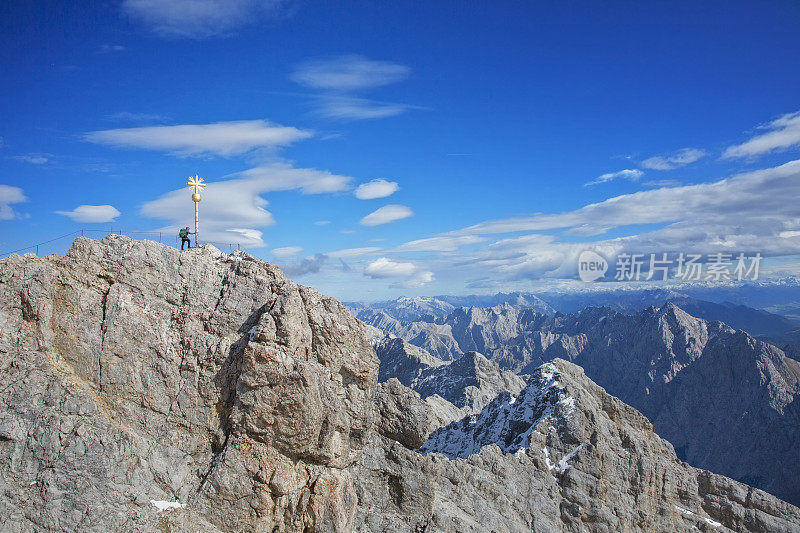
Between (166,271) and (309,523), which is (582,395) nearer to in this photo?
(309,523)

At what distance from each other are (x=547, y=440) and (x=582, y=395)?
1582 cm

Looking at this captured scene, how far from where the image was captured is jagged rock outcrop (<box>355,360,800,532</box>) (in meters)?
43.4

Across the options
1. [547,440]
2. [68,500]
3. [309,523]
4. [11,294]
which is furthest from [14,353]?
[547,440]

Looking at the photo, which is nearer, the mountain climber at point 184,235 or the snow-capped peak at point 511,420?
the mountain climber at point 184,235

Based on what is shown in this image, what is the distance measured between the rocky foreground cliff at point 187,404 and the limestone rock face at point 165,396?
0.08m

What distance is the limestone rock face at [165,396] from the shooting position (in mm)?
26578

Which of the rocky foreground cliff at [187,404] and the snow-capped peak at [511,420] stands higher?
the rocky foreground cliff at [187,404]

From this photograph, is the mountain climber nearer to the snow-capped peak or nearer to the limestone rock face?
the limestone rock face

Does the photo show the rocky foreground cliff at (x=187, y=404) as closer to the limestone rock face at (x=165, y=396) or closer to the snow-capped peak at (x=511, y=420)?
the limestone rock face at (x=165, y=396)

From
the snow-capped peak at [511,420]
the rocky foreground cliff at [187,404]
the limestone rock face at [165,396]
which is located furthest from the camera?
the snow-capped peak at [511,420]

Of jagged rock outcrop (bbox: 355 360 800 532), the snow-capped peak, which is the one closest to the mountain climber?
jagged rock outcrop (bbox: 355 360 800 532)

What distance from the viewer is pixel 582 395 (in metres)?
96.9

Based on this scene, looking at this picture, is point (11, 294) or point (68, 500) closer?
point (68, 500)

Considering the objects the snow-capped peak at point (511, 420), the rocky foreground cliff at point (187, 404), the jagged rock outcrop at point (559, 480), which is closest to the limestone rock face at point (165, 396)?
the rocky foreground cliff at point (187, 404)
